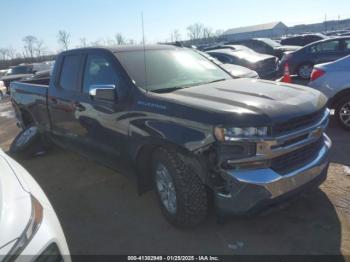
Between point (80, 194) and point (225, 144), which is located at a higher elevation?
point (225, 144)

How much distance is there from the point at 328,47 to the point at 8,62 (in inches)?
2449

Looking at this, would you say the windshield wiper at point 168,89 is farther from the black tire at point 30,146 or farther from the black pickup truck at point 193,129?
the black tire at point 30,146

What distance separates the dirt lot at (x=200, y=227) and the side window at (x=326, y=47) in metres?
8.62

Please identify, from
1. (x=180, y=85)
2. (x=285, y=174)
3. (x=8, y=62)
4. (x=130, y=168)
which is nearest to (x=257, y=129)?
(x=285, y=174)

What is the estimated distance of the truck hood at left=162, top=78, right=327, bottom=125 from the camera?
2992mm

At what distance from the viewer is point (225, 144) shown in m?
2.95

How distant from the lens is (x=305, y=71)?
525 inches

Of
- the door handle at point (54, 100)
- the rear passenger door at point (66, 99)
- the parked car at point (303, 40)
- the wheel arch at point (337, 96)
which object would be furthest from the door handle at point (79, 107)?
the parked car at point (303, 40)

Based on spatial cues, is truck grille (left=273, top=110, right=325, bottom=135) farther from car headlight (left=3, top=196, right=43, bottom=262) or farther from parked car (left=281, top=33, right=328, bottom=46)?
parked car (left=281, top=33, right=328, bottom=46)

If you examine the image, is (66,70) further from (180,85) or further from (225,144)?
(225,144)

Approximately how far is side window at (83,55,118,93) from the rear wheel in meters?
10.5

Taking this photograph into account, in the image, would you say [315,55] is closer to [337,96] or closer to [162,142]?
[337,96]

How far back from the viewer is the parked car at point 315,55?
12406mm

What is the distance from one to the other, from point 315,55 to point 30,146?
410 inches
